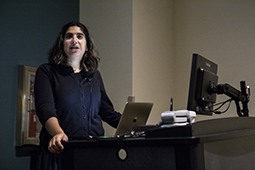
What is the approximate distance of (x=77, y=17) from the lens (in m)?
4.23

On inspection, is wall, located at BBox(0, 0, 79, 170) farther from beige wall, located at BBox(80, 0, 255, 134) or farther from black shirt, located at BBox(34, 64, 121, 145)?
black shirt, located at BBox(34, 64, 121, 145)

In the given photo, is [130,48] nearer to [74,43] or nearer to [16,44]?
[16,44]

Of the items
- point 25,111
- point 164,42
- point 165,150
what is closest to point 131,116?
point 165,150

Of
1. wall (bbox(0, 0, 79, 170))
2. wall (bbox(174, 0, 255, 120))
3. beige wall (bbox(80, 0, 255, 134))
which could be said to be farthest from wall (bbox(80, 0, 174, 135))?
wall (bbox(0, 0, 79, 170))

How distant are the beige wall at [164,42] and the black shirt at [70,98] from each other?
141cm

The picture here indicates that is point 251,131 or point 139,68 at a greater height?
point 139,68

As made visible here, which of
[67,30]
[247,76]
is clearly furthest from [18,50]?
[247,76]

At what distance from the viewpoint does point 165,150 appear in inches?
40.6

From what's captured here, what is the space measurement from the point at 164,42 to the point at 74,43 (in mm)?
2189

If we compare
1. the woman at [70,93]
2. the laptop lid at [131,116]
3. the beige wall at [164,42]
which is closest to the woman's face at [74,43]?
the woman at [70,93]

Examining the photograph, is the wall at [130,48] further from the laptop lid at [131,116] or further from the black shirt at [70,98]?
the laptop lid at [131,116]

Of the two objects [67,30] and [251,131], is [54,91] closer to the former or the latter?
[67,30]

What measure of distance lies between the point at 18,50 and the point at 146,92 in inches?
56.8

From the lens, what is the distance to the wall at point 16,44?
3311 mm
